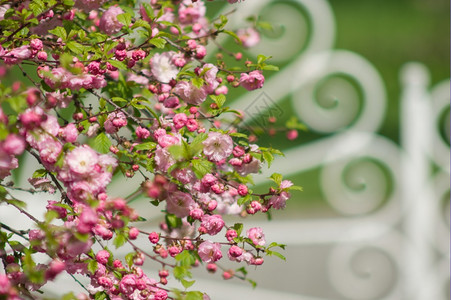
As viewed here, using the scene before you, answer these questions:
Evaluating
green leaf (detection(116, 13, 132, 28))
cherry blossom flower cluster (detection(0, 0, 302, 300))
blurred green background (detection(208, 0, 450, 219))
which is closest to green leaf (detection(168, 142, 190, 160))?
cherry blossom flower cluster (detection(0, 0, 302, 300))

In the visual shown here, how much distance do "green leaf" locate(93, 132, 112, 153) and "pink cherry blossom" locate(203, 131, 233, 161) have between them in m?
0.22

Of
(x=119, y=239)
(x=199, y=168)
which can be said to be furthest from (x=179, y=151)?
(x=119, y=239)

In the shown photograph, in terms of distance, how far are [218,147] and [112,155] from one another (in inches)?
9.8

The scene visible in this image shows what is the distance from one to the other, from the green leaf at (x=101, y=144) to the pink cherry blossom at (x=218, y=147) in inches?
8.7

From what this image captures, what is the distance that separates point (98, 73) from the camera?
1349 mm

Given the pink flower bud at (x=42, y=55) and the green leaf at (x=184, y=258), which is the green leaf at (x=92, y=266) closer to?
the green leaf at (x=184, y=258)

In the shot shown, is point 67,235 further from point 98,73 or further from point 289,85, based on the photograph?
point 289,85

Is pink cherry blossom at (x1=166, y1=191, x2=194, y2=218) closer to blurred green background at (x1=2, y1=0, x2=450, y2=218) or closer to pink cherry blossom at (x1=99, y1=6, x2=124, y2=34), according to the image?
pink cherry blossom at (x1=99, y1=6, x2=124, y2=34)

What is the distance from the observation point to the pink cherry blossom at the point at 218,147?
1387 millimetres

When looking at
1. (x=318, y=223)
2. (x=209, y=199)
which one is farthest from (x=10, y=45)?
(x=318, y=223)

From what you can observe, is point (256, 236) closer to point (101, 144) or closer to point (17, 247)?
point (101, 144)

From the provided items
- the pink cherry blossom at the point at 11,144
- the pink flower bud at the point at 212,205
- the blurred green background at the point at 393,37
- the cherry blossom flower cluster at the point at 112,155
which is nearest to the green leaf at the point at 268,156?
the cherry blossom flower cluster at the point at 112,155

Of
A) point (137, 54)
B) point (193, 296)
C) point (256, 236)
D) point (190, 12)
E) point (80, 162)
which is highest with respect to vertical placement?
point (190, 12)

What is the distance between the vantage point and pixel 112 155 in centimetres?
143
